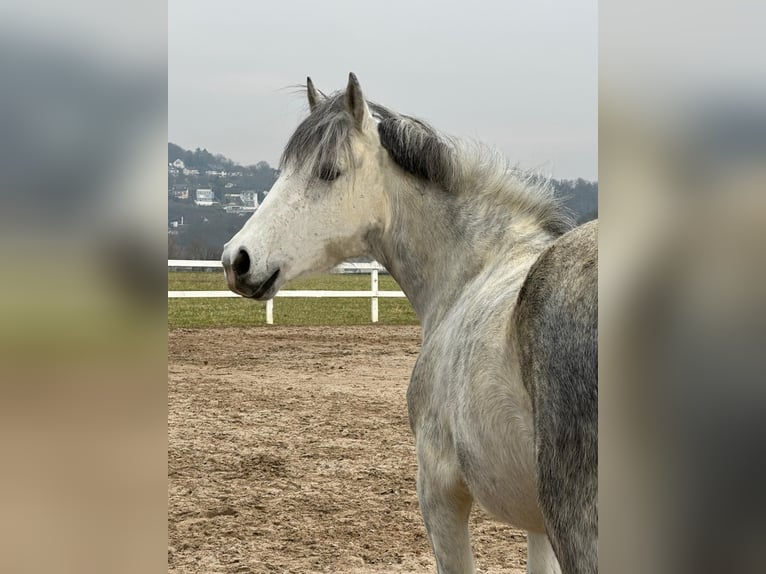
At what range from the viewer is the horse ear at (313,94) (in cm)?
316

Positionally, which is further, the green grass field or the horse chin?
the green grass field

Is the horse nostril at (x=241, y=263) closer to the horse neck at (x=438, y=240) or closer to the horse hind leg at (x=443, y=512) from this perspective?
the horse neck at (x=438, y=240)

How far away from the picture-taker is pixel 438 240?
116 inches

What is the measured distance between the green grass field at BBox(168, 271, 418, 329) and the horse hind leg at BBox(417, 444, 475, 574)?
457 inches

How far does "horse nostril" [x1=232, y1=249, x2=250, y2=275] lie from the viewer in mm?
2744

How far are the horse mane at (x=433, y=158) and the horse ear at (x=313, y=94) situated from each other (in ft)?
0.65

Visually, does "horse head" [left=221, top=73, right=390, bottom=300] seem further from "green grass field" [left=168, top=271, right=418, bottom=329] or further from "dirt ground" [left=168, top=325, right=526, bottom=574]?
"green grass field" [left=168, top=271, right=418, bottom=329]

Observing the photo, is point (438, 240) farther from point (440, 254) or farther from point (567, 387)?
point (567, 387)

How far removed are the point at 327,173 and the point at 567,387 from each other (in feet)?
5.20
